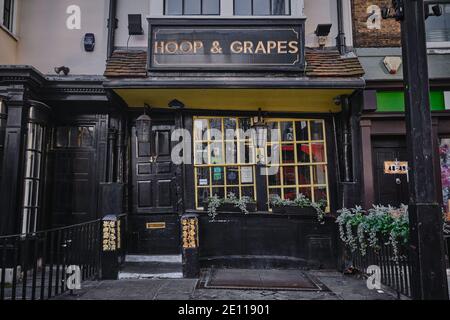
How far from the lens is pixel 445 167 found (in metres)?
7.80

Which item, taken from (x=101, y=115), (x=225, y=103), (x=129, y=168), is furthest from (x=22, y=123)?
(x=225, y=103)

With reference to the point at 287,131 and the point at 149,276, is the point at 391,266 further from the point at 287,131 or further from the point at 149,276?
the point at 149,276

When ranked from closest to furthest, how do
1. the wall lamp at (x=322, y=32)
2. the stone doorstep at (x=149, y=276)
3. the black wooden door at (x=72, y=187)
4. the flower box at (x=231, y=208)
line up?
1. the stone doorstep at (x=149, y=276)
2. the wall lamp at (x=322, y=32)
3. the flower box at (x=231, y=208)
4. the black wooden door at (x=72, y=187)

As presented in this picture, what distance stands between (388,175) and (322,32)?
11.3ft

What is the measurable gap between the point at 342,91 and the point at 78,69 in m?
5.70

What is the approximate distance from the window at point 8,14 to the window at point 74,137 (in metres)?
2.47

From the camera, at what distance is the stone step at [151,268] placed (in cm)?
695

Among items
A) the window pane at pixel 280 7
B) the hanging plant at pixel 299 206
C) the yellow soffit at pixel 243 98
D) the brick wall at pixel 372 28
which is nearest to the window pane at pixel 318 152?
the yellow soffit at pixel 243 98

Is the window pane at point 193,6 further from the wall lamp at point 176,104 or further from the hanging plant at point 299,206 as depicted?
the hanging plant at point 299,206

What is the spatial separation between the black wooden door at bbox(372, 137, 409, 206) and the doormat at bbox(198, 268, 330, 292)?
8.21 ft

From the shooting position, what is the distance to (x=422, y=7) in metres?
4.71

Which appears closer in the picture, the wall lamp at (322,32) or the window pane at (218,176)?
the wall lamp at (322,32)

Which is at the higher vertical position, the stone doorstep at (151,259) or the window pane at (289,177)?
the window pane at (289,177)

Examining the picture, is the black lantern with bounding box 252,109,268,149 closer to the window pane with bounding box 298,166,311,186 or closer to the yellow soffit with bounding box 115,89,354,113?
the yellow soffit with bounding box 115,89,354,113
